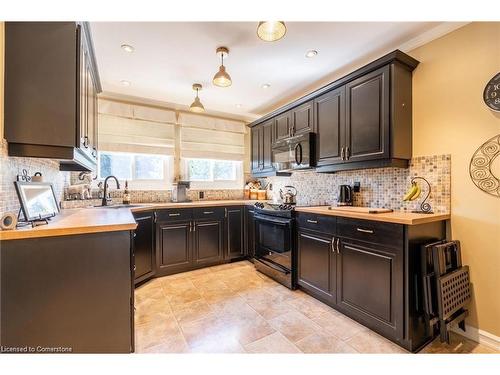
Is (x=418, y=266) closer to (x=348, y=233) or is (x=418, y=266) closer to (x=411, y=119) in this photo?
(x=348, y=233)

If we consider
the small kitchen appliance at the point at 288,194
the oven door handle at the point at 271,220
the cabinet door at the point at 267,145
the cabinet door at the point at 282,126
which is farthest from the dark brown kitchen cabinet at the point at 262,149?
the oven door handle at the point at 271,220

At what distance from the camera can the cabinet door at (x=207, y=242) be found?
3.24 m

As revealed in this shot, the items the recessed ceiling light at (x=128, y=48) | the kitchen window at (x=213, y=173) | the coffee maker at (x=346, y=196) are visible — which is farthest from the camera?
the kitchen window at (x=213, y=173)

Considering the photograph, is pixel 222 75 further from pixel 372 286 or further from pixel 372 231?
pixel 372 286

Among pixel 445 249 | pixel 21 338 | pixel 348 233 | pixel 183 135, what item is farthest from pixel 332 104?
pixel 21 338

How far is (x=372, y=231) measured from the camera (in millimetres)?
1833

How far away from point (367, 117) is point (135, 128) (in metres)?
3.07

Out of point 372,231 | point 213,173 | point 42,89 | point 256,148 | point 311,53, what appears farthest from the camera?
point 213,173

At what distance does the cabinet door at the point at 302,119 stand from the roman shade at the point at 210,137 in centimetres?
147

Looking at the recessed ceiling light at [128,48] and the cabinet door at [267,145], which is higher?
the recessed ceiling light at [128,48]

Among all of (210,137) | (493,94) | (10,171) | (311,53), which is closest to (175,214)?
(210,137)

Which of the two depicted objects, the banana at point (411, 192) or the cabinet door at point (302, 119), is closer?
the banana at point (411, 192)

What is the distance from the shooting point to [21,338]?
3.86 feet

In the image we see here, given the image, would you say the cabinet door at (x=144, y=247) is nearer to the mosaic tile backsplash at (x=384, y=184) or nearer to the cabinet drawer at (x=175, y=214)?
the cabinet drawer at (x=175, y=214)
